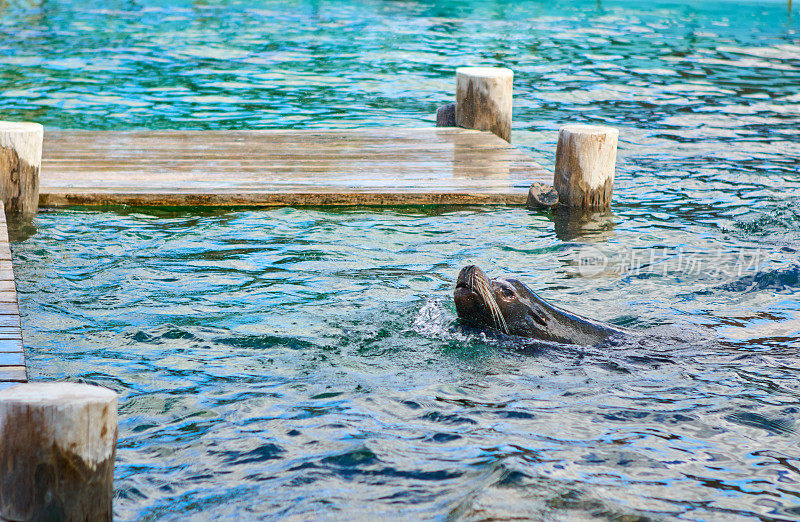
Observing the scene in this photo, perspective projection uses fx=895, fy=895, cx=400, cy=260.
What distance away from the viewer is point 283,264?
6984 mm

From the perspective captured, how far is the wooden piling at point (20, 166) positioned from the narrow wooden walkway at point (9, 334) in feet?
6.00

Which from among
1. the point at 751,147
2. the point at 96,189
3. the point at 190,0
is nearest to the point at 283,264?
the point at 96,189

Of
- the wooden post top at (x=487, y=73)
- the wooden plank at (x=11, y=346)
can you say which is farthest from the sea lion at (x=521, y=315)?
the wooden post top at (x=487, y=73)

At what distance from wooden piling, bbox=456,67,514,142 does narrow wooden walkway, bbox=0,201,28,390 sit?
618 centimetres

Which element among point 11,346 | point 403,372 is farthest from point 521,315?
point 11,346

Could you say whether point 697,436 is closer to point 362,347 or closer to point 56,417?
point 362,347

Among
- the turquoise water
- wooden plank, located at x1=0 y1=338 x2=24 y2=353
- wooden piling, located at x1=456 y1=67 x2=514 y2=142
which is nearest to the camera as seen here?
the turquoise water

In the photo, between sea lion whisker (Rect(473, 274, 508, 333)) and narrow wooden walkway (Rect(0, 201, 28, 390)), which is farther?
sea lion whisker (Rect(473, 274, 508, 333))

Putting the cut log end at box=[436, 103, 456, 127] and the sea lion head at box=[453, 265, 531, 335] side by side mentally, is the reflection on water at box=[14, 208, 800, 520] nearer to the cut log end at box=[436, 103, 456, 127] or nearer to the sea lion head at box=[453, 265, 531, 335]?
the sea lion head at box=[453, 265, 531, 335]

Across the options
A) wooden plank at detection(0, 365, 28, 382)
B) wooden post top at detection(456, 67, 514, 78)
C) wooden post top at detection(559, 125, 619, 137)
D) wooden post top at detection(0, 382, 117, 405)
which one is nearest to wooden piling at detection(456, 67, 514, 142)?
wooden post top at detection(456, 67, 514, 78)

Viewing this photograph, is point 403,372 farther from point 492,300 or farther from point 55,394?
point 55,394

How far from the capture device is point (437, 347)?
211 inches

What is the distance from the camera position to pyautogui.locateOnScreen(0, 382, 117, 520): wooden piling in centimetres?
270

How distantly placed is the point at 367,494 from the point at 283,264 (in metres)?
3.45
